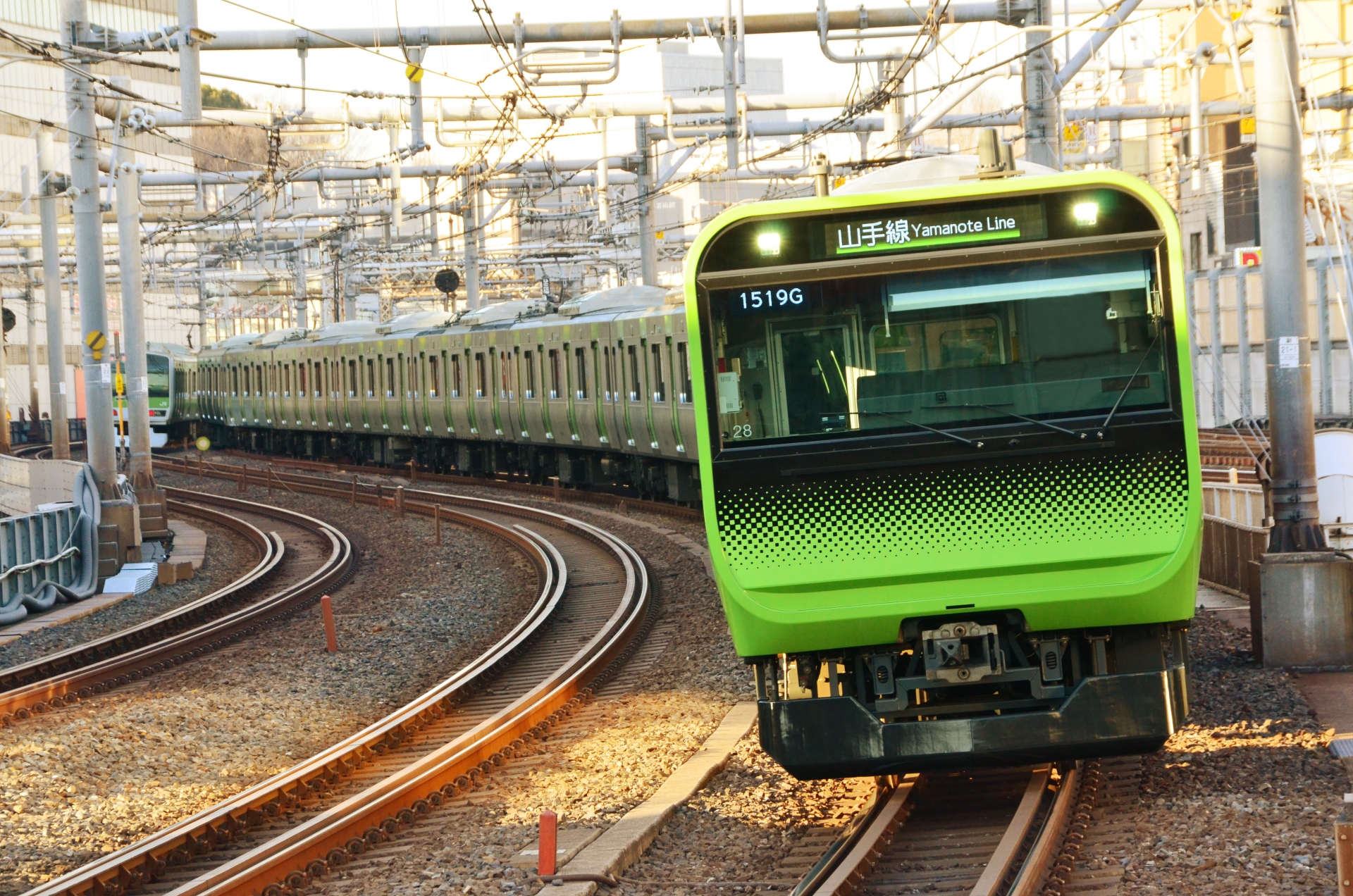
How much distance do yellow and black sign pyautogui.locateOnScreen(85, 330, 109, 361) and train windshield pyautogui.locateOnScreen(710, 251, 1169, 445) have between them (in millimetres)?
15412

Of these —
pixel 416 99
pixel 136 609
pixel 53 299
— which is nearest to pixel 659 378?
pixel 416 99

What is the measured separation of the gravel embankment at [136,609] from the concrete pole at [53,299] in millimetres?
9876

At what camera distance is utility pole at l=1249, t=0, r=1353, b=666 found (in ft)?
32.1

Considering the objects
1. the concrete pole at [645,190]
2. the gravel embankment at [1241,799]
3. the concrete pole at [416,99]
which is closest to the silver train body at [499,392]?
the concrete pole at [645,190]

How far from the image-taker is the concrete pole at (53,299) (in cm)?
3086

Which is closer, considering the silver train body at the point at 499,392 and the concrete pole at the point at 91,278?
the concrete pole at the point at 91,278

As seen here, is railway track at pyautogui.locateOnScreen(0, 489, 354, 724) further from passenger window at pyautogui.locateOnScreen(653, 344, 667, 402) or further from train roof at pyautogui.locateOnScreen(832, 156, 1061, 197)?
train roof at pyautogui.locateOnScreen(832, 156, 1061, 197)

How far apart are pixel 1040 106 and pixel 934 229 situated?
8151 mm

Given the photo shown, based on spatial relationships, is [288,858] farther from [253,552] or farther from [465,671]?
[253,552]

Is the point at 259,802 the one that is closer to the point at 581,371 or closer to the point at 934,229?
the point at 934,229

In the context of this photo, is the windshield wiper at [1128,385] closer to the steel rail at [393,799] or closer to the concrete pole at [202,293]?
the steel rail at [393,799]

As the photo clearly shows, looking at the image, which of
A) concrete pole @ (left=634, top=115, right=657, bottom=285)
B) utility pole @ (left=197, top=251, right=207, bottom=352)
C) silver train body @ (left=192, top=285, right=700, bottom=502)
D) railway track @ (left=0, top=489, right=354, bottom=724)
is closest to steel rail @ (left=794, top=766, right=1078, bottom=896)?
railway track @ (left=0, top=489, right=354, bottom=724)

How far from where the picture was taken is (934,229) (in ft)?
22.9

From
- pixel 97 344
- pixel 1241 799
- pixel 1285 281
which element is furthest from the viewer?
pixel 97 344
